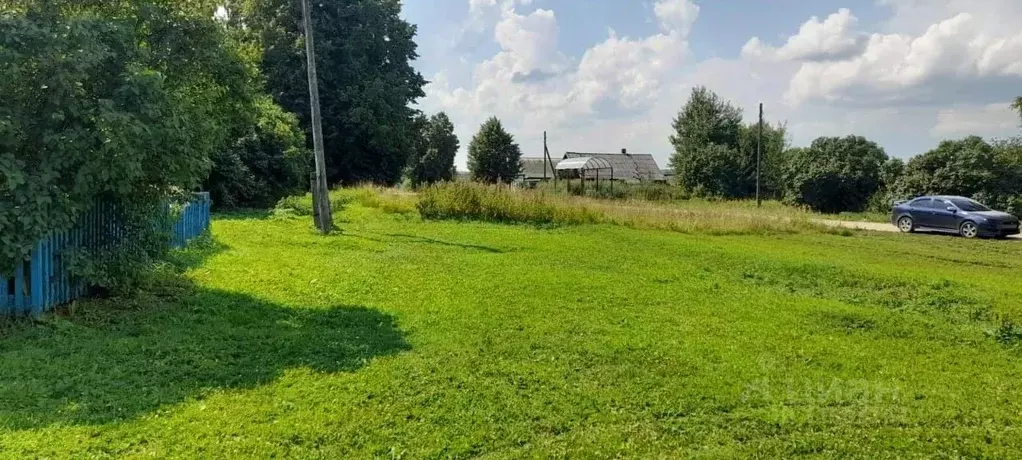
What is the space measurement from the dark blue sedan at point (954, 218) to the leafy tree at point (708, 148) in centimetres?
1977

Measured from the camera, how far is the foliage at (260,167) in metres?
20.8

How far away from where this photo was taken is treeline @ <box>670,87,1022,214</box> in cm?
2622

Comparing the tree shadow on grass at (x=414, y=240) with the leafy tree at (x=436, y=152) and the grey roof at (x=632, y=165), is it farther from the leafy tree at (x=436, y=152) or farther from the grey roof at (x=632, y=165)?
the grey roof at (x=632, y=165)

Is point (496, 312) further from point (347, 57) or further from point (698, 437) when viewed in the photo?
point (347, 57)

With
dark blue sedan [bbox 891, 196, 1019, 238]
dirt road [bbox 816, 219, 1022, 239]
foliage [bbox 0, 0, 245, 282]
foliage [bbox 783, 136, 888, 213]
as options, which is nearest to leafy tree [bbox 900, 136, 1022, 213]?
foliage [bbox 783, 136, 888, 213]

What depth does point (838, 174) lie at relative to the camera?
1268 inches

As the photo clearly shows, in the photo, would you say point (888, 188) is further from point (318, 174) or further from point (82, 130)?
point (82, 130)

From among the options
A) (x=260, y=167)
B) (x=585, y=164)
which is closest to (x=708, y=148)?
(x=585, y=164)

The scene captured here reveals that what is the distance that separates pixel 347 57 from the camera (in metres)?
35.8

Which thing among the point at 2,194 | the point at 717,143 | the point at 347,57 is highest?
the point at 347,57

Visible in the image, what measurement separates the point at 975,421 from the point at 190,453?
5.36m

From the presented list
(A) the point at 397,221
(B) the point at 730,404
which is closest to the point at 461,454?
(B) the point at 730,404

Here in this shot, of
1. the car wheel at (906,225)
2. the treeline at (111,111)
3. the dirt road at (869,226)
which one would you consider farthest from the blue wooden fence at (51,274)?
the car wheel at (906,225)

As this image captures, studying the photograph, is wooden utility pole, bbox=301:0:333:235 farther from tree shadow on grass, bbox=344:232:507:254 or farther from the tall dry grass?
the tall dry grass
